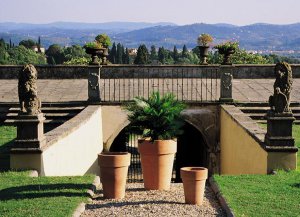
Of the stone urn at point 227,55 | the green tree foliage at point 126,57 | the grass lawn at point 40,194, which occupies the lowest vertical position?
the green tree foliage at point 126,57

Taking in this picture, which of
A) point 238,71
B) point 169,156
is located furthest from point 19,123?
point 238,71

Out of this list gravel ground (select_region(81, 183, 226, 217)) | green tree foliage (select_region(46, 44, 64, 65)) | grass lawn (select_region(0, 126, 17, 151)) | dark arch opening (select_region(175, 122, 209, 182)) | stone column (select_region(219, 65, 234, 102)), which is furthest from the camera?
green tree foliage (select_region(46, 44, 64, 65))

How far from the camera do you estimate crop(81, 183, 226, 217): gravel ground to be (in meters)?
7.33

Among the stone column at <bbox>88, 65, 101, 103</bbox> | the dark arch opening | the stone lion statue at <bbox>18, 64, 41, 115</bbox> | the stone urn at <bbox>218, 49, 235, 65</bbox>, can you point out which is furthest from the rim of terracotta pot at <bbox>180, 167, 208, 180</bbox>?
the dark arch opening

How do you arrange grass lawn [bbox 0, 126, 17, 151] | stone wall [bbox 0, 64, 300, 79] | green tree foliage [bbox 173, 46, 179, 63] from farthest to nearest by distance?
green tree foliage [bbox 173, 46, 179, 63] → stone wall [bbox 0, 64, 300, 79] → grass lawn [bbox 0, 126, 17, 151]

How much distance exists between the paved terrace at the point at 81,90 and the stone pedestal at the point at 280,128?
631cm

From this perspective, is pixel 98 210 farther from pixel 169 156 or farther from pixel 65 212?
pixel 169 156

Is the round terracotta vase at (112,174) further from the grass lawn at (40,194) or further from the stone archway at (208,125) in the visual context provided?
the stone archway at (208,125)

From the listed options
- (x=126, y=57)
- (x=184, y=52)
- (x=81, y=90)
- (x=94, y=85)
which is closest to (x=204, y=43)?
(x=81, y=90)

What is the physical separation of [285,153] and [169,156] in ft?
6.86

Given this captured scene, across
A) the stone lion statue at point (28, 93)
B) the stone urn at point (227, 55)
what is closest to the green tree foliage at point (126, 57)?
the stone urn at point (227, 55)

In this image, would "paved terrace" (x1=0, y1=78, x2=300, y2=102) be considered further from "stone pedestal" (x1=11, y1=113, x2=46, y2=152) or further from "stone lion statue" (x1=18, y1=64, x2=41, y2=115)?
"stone pedestal" (x1=11, y1=113, x2=46, y2=152)

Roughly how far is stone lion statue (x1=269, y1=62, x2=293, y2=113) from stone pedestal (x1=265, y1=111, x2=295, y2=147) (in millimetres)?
124

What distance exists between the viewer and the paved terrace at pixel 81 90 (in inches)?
646
